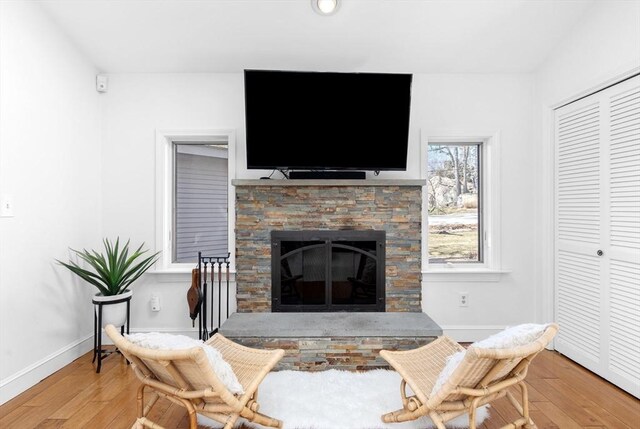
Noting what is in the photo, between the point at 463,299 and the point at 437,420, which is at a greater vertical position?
the point at 463,299

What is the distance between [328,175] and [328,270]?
0.84 metres

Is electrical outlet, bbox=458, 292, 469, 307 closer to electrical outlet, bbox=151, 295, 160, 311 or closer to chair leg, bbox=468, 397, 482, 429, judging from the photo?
chair leg, bbox=468, 397, 482, 429

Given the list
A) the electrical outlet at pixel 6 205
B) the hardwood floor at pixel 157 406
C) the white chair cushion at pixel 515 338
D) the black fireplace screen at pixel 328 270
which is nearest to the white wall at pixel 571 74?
the hardwood floor at pixel 157 406

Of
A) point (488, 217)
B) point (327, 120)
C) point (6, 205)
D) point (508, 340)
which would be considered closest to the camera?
point (508, 340)

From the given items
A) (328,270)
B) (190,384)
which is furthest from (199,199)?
(190,384)

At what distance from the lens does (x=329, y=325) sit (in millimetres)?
2738

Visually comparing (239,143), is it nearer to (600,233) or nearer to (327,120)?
(327,120)

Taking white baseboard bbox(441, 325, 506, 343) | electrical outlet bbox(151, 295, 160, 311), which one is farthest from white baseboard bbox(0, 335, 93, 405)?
white baseboard bbox(441, 325, 506, 343)

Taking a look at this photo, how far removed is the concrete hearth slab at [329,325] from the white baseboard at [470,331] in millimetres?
537

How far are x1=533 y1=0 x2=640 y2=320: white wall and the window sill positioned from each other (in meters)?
0.39

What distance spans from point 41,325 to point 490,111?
4.04 m

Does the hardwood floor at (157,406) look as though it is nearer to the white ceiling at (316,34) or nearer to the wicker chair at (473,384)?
the wicker chair at (473,384)

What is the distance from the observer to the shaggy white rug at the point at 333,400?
6.46 feet

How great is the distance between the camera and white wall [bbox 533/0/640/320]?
2.38 metres
